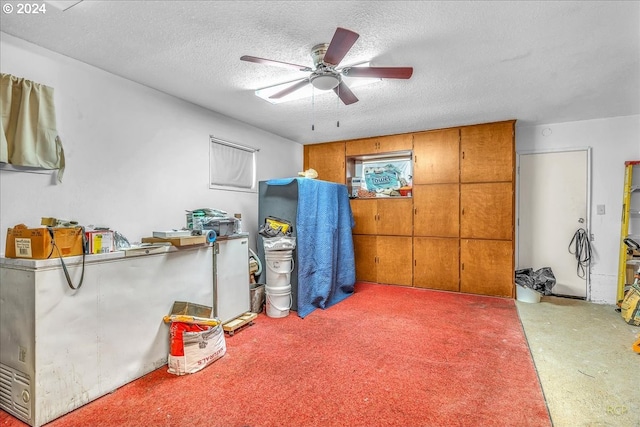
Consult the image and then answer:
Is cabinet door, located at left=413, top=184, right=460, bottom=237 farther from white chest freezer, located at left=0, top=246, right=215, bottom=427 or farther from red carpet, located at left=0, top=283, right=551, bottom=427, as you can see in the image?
white chest freezer, located at left=0, top=246, right=215, bottom=427

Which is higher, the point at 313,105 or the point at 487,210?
the point at 313,105

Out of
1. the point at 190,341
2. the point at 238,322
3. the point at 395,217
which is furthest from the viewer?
the point at 395,217

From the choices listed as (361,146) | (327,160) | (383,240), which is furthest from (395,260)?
(327,160)

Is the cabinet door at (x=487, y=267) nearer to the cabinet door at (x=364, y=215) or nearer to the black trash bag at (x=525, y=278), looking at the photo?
the black trash bag at (x=525, y=278)

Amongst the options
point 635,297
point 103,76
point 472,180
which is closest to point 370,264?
point 472,180

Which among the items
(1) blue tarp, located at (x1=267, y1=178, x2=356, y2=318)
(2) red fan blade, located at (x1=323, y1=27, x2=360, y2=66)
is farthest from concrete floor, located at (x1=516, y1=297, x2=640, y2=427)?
(2) red fan blade, located at (x1=323, y1=27, x2=360, y2=66)

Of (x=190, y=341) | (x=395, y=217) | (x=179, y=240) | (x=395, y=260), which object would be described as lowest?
(x=190, y=341)

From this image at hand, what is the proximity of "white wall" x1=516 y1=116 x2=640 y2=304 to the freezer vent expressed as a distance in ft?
19.9

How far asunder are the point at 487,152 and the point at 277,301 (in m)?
3.62

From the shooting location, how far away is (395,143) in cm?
511

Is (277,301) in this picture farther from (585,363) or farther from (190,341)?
(585,363)

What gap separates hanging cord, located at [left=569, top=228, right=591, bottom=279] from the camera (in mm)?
4297

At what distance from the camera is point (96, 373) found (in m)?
2.06

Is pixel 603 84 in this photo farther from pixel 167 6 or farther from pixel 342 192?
pixel 167 6
